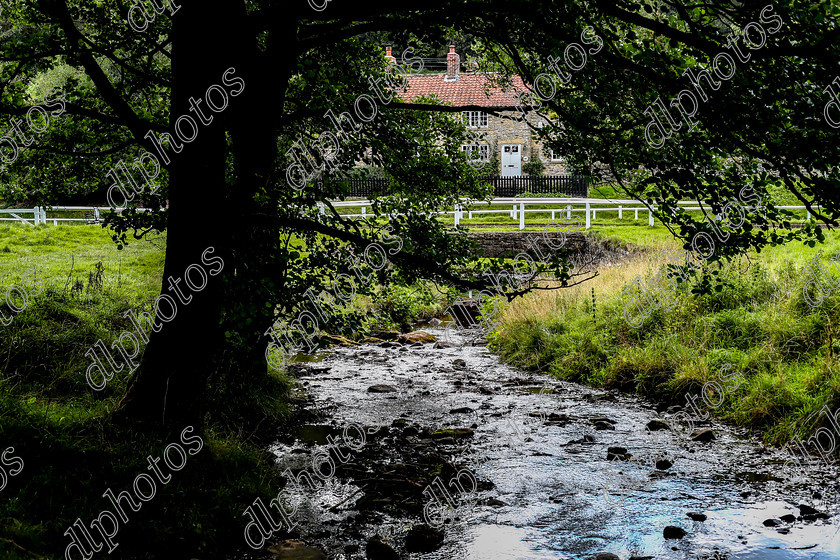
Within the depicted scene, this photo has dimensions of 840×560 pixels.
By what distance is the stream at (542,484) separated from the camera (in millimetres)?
6504

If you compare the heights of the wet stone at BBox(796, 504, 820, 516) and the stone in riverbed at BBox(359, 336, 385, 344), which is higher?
the wet stone at BBox(796, 504, 820, 516)

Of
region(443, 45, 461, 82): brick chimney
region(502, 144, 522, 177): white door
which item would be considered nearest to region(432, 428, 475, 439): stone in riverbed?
region(502, 144, 522, 177): white door

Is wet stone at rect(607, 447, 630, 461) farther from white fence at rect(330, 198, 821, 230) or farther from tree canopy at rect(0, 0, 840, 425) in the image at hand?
white fence at rect(330, 198, 821, 230)

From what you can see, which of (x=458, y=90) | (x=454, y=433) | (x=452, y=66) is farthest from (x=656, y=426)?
(x=452, y=66)

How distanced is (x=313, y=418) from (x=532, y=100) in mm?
5753

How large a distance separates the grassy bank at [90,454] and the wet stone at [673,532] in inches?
155

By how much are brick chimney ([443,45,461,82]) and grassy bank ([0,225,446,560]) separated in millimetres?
39593

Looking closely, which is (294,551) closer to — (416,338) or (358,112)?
(358,112)

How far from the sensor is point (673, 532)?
663 cm

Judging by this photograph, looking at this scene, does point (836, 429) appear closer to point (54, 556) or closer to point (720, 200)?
point (720, 200)

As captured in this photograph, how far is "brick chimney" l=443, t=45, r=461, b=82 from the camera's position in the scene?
47.3m

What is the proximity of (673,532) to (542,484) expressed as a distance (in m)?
1.72

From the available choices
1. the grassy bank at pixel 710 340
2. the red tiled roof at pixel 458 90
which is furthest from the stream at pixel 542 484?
the red tiled roof at pixel 458 90

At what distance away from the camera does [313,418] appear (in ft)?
34.7
